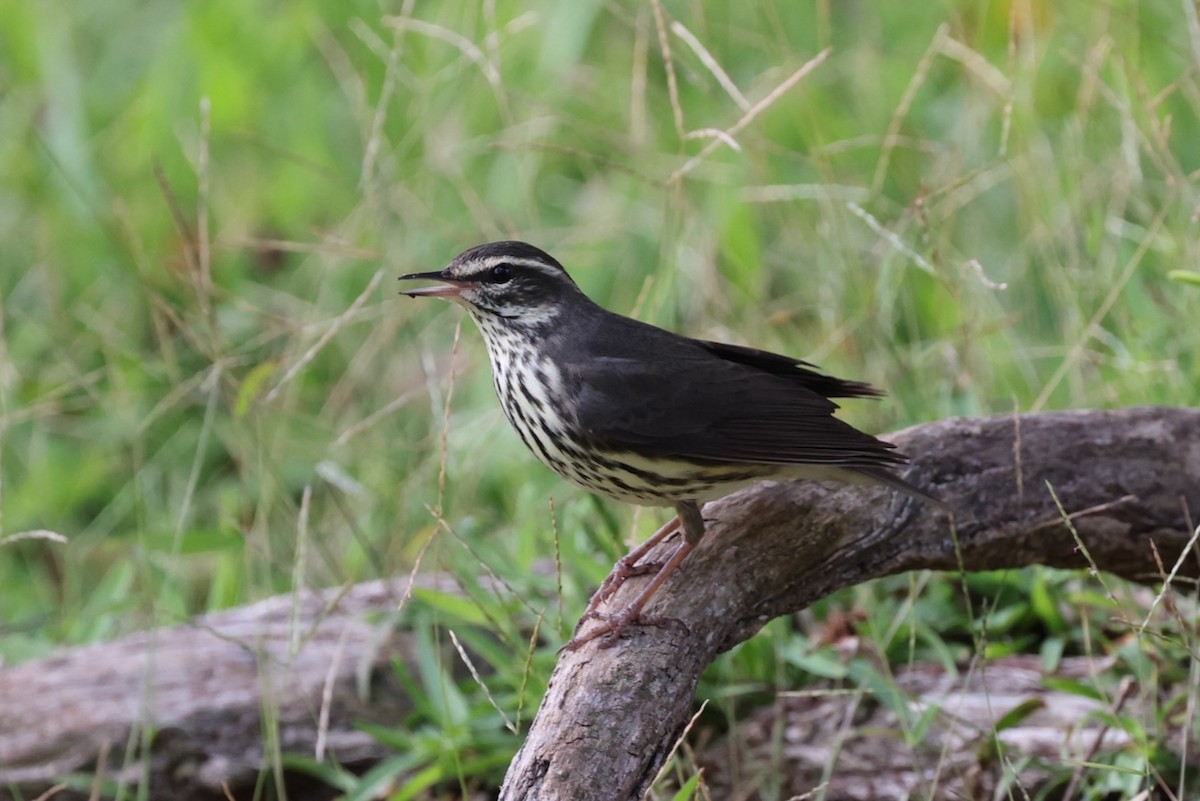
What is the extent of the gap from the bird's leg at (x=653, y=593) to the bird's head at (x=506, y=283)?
0.65 meters

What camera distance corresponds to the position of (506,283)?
12.5 feet

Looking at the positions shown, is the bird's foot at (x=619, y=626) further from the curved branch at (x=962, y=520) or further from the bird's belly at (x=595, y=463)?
the bird's belly at (x=595, y=463)

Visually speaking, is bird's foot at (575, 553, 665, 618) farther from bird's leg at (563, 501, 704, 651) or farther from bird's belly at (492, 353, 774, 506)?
bird's belly at (492, 353, 774, 506)

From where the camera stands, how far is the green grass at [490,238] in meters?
4.40

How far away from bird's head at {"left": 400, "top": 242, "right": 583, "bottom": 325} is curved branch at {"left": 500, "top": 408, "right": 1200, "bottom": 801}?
2.24ft

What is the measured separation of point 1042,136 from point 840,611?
2.75 metres

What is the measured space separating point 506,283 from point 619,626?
3.51 ft

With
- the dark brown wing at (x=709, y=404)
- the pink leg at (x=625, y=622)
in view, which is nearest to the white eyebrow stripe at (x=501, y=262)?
the dark brown wing at (x=709, y=404)

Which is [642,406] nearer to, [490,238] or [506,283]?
[506,283]

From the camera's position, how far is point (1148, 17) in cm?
687

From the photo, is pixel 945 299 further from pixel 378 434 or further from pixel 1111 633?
pixel 378 434

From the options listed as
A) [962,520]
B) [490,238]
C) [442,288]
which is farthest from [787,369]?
[490,238]

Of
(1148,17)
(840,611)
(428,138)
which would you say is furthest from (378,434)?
(1148,17)

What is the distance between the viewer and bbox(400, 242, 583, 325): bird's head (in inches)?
149
